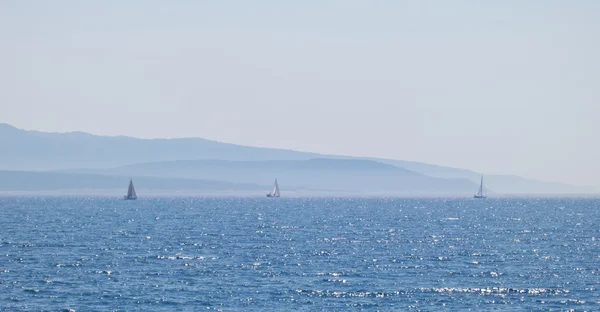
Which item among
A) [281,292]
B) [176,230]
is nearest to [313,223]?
[176,230]

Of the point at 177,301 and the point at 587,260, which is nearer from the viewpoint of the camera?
the point at 177,301

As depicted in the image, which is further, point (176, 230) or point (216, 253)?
point (176, 230)

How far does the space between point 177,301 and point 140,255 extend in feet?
102

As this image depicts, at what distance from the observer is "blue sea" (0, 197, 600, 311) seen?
69875 millimetres

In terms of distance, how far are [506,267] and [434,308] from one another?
83.9 feet

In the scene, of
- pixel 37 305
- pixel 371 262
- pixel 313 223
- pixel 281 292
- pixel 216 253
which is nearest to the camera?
pixel 37 305

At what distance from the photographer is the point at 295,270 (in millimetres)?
87562

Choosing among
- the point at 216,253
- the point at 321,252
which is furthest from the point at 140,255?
the point at 321,252

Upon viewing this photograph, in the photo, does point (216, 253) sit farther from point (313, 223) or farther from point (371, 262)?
point (313, 223)

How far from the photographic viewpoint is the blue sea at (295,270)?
69.9m

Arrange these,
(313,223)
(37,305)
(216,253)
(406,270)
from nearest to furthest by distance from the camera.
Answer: (37,305) < (406,270) < (216,253) < (313,223)

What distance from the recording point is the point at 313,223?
16712cm

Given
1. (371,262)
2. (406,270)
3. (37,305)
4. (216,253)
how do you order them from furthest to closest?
(216,253)
(371,262)
(406,270)
(37,305)

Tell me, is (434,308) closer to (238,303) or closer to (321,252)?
(238,303)
